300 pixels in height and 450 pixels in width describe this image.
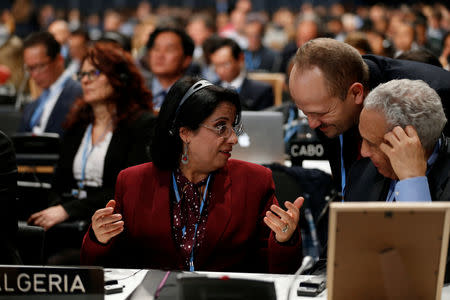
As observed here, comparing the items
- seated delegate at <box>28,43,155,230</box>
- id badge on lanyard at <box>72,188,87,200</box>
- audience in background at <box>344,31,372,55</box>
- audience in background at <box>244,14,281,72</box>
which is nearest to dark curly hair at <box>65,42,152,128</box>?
seated delegate at <box>28,43,155,230</box>

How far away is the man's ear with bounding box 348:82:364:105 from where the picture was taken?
2182 millimetres

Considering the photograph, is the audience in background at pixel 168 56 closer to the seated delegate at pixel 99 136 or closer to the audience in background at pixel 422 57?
the seated delegate at pixel 99 136

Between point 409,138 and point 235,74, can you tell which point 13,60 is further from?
point 409,138

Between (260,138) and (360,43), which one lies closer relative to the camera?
(260,138)

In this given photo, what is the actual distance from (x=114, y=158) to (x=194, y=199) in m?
1.08

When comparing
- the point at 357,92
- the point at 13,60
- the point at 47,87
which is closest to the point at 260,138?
the point at 357,92

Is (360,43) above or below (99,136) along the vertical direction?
above

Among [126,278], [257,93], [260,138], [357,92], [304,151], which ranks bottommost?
[126,278]

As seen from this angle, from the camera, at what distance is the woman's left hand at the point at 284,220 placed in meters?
1.99

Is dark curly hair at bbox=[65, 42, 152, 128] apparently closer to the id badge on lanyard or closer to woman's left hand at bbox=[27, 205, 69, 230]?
the id badge on lanyard

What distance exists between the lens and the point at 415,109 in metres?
1.77

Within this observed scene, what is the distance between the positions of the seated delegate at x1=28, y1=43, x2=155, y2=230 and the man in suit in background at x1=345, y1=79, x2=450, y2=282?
1597 millimetres

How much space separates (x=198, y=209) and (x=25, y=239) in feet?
2.46

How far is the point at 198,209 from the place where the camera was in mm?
2256
